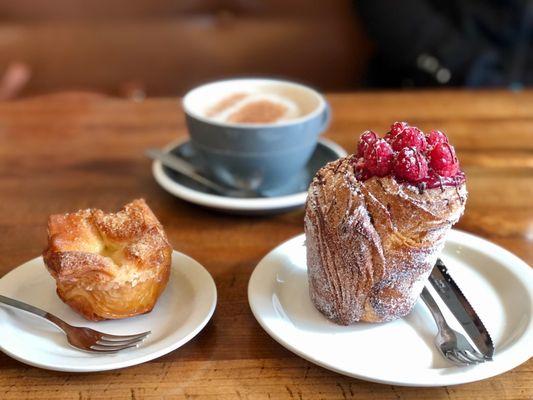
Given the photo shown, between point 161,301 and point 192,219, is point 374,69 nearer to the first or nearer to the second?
point 192,219

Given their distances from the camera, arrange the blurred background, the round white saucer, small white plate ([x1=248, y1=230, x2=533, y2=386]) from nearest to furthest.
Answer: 1. small white plate ([x1=248, y1=230, x2=533, y2=386])
2. the round white saucer
3. the blurred background

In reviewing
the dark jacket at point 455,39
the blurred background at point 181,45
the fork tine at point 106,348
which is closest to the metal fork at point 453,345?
the fork tine at point 106,348

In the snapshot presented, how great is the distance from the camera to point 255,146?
127 cm

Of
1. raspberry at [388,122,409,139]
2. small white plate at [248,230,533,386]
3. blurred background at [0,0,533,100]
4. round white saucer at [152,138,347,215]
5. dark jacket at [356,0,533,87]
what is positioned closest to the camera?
small white plate at [248,230,533,386]

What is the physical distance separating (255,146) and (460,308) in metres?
0.52

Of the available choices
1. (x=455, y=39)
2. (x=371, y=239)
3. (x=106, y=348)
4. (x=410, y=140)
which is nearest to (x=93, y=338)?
(x=106, y=348)

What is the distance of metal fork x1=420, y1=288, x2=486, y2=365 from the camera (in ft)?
2.69

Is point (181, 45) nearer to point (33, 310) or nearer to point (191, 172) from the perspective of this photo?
point (191, 172)

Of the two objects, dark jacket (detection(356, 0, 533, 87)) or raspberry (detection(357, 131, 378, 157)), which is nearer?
raspberry (detection(357, 131, 378, 157))

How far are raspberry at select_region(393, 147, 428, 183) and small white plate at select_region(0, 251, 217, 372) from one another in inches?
12.7

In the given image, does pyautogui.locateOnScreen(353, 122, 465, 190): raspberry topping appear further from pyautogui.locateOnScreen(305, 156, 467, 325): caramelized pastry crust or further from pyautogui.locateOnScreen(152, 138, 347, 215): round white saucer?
Answer: pyautogui.locateOnScreen(152, 138, 347, 215): round white saucer

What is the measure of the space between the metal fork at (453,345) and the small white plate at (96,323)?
12.5 inches

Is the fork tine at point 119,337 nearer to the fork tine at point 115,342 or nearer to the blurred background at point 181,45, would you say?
the fork tine at point 115,342

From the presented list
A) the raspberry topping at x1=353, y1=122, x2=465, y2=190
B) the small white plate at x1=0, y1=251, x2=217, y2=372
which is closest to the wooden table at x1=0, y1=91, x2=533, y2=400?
the small white plate at x1=0, y1=251, x2=217, y2=372
